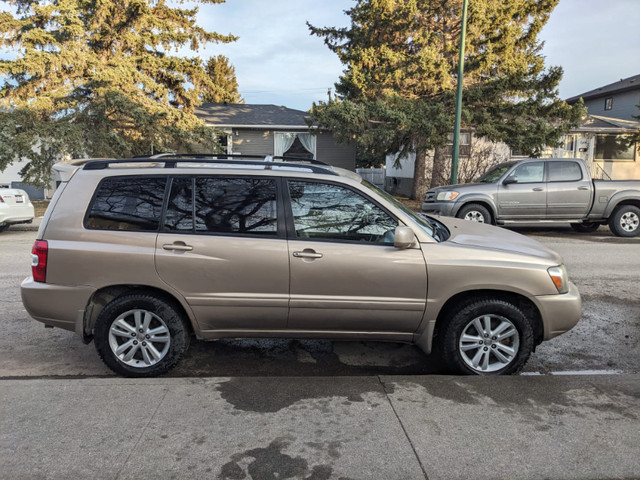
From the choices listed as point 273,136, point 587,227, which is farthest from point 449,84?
point 273,136

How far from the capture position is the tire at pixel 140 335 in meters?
3.72

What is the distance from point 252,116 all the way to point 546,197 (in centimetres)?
1574

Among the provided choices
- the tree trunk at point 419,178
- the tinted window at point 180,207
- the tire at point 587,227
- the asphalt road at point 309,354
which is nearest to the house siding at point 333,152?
the tree trunk at point 419,178

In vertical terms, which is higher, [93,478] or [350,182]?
[350,182]

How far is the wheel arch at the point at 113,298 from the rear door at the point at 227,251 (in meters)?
0.15

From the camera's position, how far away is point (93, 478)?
2.47 m

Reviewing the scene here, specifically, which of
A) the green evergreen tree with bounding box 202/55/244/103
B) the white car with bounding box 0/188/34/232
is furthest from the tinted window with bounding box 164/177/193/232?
the green evergreen tree with bounding box 202/55/244/103

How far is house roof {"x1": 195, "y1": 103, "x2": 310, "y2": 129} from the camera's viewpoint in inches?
869

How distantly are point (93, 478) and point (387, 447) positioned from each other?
5.17 feet

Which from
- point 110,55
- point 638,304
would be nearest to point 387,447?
point 638,304

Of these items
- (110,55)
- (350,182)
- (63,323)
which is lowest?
(63,323)

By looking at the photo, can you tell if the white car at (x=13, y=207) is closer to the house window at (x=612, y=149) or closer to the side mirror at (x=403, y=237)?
the side mirror at (x=403, y=237)

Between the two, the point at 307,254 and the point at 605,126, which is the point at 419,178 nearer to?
the point at 605,126

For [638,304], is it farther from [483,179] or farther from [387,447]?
[483,179]
